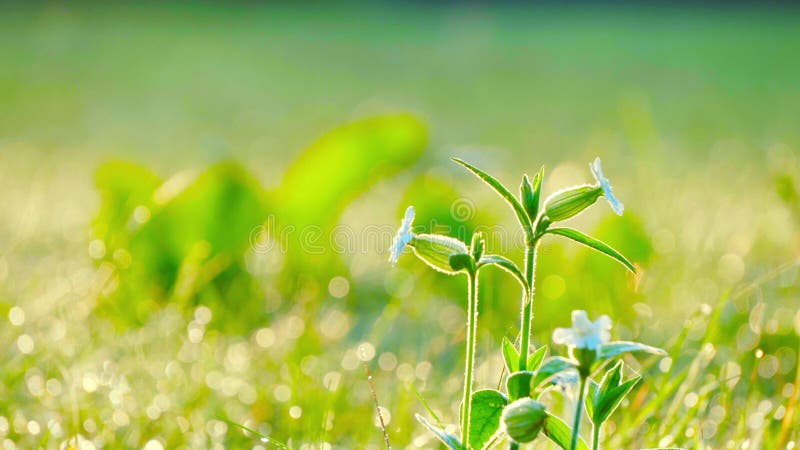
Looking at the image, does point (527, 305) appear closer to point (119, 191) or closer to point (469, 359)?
point (469, 359)

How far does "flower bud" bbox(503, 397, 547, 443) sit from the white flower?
39 millimetres

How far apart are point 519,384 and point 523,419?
4 cm

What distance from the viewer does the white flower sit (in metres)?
0.46

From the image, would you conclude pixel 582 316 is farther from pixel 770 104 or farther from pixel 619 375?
pixel 770 104

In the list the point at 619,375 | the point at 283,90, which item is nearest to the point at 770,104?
the point at 283,90

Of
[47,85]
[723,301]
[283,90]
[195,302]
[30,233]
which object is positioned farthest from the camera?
[283,90]

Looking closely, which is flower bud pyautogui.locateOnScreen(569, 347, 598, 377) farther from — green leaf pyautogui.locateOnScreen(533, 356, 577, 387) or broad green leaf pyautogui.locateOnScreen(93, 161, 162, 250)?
broad green leaf pyautogui.locateOnScreen(93, 161, 162, 250)

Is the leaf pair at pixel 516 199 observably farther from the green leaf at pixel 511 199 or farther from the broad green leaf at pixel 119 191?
the broad green leaf at pixel 119 191

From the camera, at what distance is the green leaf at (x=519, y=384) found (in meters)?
0.51

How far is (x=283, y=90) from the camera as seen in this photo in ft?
13.1

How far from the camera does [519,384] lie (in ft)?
1.69

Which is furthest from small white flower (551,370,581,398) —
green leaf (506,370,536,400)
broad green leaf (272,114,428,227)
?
broad green leaf (272,114,428,227)

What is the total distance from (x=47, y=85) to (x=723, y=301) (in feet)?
11.4

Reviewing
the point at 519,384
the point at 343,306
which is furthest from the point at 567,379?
the point at 343,306
